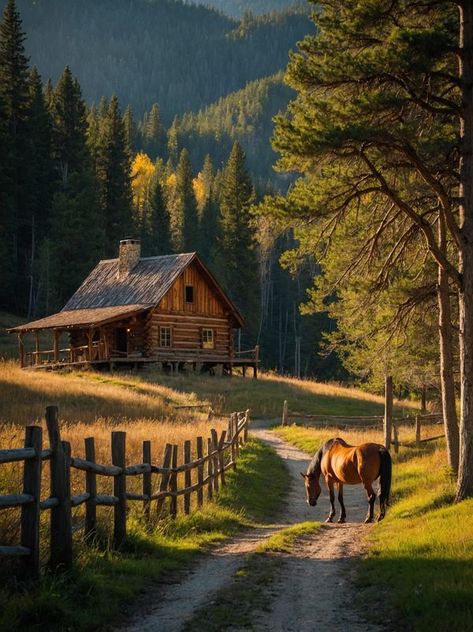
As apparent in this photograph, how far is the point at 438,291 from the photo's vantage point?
52.7ft

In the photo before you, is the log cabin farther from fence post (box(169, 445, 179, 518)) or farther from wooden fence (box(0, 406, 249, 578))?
wooden fence (box(0, 406, 249, 578))

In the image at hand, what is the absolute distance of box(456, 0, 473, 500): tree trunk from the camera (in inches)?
518

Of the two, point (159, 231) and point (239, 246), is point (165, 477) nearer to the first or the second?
point (239, 246)

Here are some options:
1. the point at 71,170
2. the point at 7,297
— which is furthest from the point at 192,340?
the point at 71,170

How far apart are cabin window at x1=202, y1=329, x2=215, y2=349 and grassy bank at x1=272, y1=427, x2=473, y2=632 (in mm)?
35214

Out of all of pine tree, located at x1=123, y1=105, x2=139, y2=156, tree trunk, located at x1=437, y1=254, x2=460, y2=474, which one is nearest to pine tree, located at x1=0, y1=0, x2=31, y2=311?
tree trunk, located at x1=437, y1=254, x2=460, y2=474

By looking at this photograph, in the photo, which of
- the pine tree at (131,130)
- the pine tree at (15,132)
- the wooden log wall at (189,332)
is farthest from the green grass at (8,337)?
the pine tree at (131,130)

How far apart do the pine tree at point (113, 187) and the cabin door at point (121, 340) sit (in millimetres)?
24410

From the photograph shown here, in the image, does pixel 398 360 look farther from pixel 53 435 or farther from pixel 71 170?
pixel 71 170

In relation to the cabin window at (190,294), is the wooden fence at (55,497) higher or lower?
lower

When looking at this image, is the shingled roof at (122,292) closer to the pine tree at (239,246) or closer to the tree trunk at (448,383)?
the pine tree at (239,246)

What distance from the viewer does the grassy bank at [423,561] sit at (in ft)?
25.2

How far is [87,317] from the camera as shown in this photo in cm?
4759

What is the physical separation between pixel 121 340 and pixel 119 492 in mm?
40023
